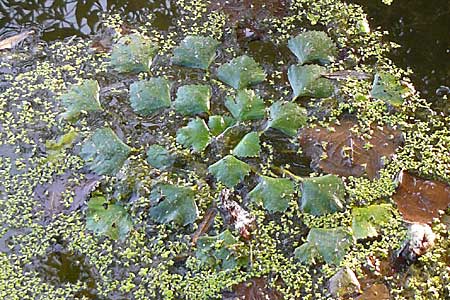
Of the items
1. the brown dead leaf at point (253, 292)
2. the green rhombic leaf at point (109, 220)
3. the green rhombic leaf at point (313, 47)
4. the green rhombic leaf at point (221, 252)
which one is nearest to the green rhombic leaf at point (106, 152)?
the green rhombic leaf at point (109, 220)

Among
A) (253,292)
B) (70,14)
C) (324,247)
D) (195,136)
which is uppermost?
(70,14)

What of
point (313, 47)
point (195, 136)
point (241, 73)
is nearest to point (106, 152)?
point (195, 136)

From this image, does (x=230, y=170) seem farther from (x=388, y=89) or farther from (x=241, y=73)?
(x=388, y=89)

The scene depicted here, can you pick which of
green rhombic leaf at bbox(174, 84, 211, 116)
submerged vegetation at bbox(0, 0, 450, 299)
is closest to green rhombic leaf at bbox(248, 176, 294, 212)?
submerged vegetation at bbox(0, 0, 450, 299)

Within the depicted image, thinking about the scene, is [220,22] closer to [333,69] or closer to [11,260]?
[333,69]

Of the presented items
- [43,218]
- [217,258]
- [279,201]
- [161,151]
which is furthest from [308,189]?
[43,218]

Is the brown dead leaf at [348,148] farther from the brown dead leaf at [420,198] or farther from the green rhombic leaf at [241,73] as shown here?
the green rhombic leaf at [241,73]

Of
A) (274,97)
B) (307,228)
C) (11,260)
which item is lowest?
(11,260)
